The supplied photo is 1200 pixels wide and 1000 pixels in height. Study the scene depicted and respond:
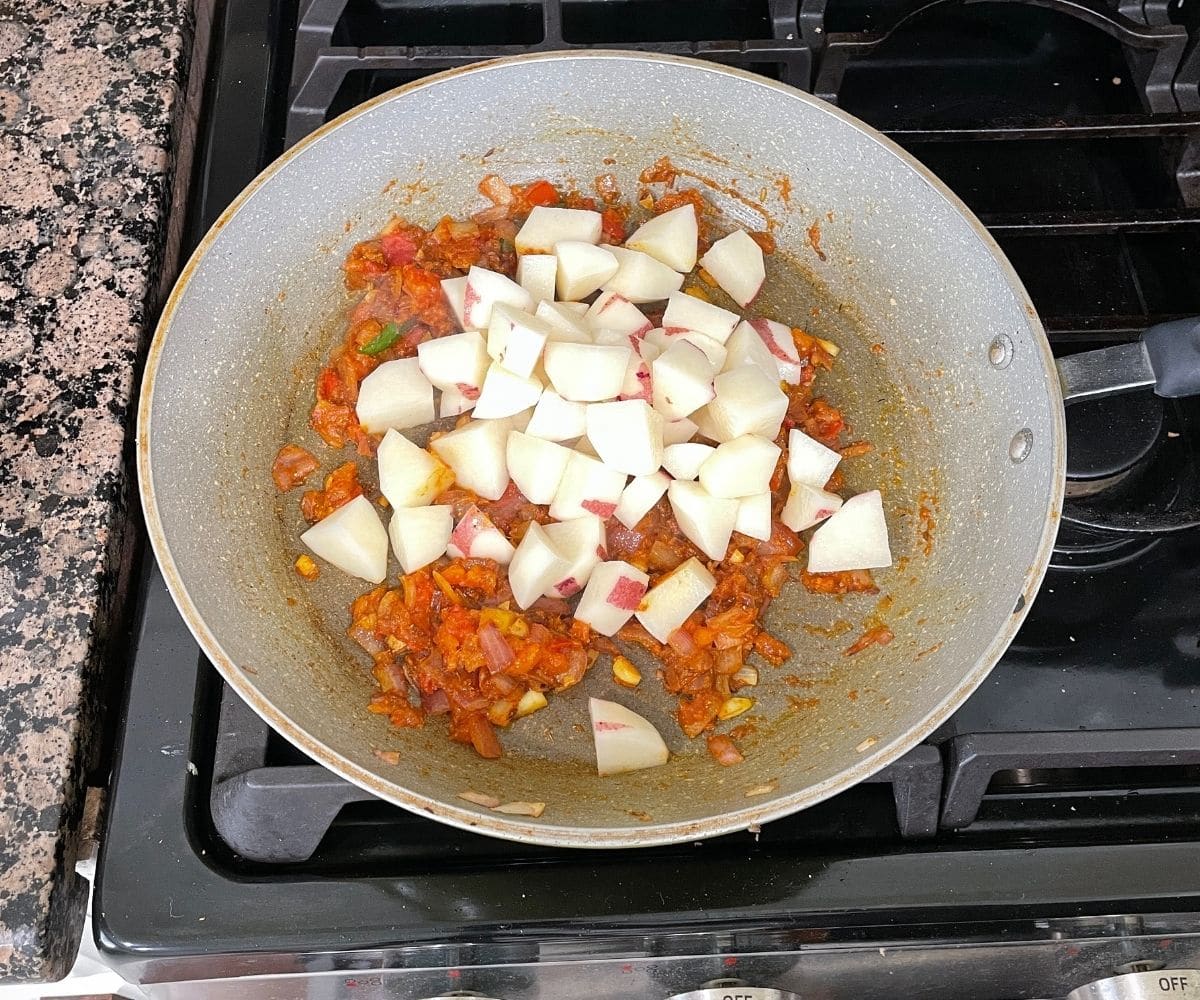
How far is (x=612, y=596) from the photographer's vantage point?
3.52 ft

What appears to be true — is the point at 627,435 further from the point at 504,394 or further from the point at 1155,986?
the point at 1155,986

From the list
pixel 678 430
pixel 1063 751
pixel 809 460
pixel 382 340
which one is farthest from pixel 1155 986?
pixel 382 340

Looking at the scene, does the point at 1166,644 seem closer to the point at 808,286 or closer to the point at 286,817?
the point at 808,286

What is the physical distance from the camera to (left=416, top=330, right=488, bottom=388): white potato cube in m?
1.16

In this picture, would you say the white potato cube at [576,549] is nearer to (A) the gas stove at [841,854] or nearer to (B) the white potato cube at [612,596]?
(B) the white potato cube at [612,596]

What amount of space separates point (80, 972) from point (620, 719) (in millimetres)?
629

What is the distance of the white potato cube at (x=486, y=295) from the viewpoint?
1.17 m

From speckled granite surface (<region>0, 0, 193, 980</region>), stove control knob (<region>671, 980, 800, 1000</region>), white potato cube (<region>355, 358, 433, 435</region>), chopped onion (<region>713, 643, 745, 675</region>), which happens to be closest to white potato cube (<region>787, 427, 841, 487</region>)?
chopped onion (<region>713, 643, 745, 675</region>)

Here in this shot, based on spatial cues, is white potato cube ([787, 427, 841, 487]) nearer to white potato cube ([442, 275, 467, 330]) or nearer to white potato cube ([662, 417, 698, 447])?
white potato cube ([662, 417, 698, 447])

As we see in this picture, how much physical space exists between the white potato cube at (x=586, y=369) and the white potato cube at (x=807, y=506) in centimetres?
23

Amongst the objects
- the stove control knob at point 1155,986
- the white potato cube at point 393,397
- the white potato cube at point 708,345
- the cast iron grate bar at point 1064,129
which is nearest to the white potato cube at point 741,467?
the white potato cube at point 708,345

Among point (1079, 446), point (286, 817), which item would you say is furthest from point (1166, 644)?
point (286, 817)

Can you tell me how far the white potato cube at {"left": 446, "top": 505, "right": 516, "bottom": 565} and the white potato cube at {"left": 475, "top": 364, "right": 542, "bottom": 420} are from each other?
114 mm

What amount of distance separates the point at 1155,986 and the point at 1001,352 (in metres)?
0.62
